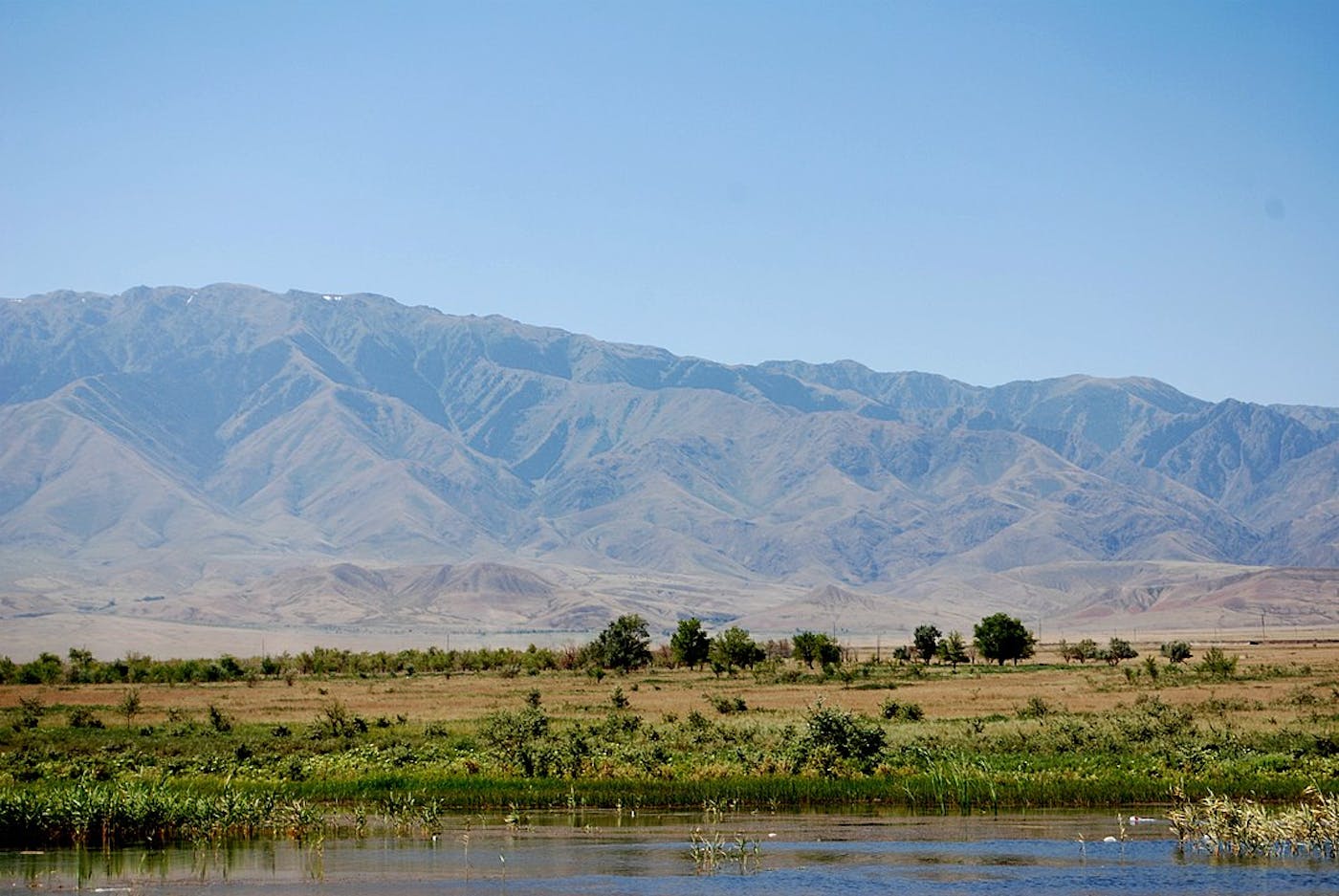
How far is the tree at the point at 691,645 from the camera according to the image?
109 m

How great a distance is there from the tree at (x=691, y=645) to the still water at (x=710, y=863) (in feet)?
241

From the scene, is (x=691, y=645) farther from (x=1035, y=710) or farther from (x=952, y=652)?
(x=1035, y=710)

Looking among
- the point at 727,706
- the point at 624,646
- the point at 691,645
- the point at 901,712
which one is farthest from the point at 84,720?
the point at 691,645

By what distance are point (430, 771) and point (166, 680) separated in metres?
59.7

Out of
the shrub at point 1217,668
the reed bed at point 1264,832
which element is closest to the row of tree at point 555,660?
the shrub at point 1217,668

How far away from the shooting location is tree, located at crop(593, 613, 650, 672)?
106 meters

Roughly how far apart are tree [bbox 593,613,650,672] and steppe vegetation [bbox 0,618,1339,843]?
29.5 meters

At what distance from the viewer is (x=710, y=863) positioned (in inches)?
1153

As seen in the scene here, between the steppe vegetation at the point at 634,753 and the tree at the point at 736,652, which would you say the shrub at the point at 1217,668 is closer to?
the steppe vegetation at the point at 634,753

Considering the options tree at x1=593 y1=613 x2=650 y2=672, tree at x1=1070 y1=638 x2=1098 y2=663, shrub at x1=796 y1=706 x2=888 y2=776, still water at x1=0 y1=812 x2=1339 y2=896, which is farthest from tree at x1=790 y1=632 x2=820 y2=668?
still water at x1=0 y1=812 x2=1339 y2=896

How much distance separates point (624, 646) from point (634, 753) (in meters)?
63.3

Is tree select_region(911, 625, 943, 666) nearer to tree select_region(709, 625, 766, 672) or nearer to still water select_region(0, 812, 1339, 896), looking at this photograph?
tree select_region(709, 625, 766, 672)

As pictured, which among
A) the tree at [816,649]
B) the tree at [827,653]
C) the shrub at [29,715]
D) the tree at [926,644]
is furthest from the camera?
the tree at [926,644]

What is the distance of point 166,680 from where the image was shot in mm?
95875
